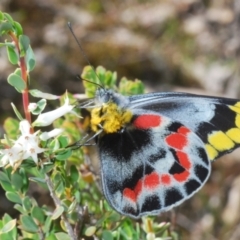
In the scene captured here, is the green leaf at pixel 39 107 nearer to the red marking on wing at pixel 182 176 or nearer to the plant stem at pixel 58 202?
the plant stem at pixel 58 202

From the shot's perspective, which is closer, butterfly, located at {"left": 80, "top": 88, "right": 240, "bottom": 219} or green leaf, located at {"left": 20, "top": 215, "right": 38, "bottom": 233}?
green leaf, located at {"left": 20, "top": 215, "right": 38, "bottom": 233}

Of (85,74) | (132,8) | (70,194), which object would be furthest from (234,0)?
(70,194)

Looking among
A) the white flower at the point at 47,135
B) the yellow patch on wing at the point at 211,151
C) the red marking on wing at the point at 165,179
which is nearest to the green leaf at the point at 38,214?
the white flower at the point at 47,135

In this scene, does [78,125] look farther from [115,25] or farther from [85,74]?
[115,25]

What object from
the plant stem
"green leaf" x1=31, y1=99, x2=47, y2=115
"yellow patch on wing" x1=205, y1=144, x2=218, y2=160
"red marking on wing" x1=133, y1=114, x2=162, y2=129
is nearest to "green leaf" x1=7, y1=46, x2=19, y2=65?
"green leaf" x1=31, y1=99, x2=47, y2=115

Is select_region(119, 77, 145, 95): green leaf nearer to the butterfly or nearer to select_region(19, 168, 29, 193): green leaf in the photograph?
the butterfly

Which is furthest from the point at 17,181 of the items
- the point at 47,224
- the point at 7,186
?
the point at 47,224
